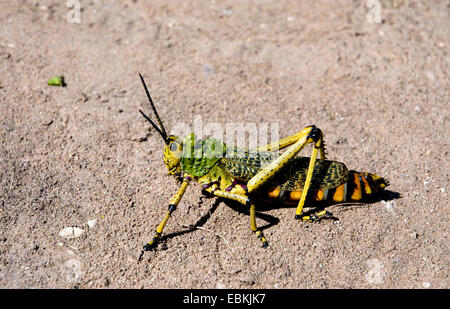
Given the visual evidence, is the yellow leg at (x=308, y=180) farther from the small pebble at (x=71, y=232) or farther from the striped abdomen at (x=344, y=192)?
the small pebble at (x=71, y=232)

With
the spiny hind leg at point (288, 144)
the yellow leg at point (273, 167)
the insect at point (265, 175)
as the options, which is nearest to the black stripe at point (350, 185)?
the insect at point (265, 175)

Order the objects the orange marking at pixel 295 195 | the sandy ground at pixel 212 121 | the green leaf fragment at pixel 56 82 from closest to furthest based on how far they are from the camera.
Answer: the sandy ground at pixel 212 121
the orange marking at pixel 295 195
the green leaf fragment at pixel 56 82

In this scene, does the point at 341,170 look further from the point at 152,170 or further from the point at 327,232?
the point at 152,170

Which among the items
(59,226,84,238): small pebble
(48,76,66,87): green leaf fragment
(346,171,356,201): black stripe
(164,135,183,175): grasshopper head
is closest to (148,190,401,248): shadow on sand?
(346,171,356,201): black stripe
